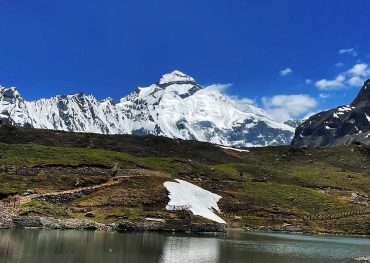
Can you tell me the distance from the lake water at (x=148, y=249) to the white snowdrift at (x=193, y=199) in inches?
789

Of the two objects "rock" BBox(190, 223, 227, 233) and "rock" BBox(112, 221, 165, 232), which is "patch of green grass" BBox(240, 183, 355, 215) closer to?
"rock" BBox(190, 223, 227, 233)

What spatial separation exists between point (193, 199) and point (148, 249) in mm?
46581

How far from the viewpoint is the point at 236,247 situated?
65438 millimetres

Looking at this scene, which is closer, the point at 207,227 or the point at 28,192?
the point at 207,227

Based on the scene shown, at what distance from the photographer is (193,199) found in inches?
4075

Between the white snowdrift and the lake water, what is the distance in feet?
65.7

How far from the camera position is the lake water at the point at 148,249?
1872 inches

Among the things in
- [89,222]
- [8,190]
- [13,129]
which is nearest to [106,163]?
[8,190]

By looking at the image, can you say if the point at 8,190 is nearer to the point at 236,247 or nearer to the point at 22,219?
the point at 22,219

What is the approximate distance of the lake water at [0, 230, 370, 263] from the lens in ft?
156

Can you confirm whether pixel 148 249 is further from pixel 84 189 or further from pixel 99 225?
pixel 84 189

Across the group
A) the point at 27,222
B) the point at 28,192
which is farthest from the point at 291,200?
the point at 27,222

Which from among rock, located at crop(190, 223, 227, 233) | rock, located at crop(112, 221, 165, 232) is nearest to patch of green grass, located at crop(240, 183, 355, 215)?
rock, located at crop(190, 223, 227, 233)

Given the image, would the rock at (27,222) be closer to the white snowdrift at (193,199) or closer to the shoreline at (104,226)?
the shoreline at (104,226)
